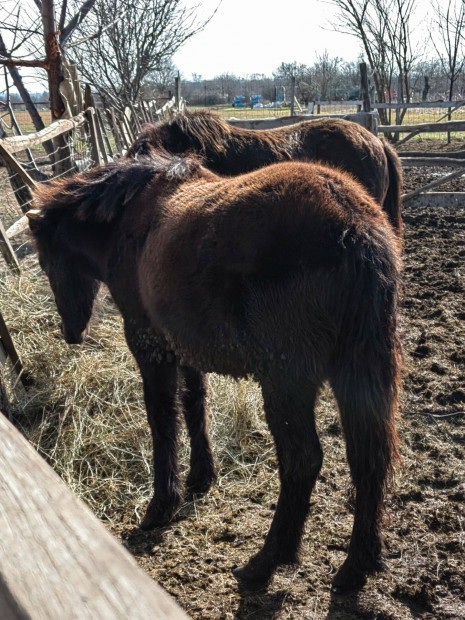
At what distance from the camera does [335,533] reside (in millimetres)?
2893

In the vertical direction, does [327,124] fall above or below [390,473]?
above

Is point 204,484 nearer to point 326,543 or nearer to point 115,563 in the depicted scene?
point 326,543

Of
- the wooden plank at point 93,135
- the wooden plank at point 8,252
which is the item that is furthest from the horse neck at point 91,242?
the wooden plank at point 93,135

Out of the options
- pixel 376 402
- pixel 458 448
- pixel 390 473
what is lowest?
pixel 458 448

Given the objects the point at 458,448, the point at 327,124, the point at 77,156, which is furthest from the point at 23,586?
the point at 77,156

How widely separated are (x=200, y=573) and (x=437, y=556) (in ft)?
3.70

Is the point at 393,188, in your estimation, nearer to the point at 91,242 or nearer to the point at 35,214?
the point at 91,242

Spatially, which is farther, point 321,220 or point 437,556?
point 437,556

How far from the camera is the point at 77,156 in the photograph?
23.3ft

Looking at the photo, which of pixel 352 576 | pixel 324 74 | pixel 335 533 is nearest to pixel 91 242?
pixel 335 533

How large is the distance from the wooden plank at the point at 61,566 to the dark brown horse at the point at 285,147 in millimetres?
3949

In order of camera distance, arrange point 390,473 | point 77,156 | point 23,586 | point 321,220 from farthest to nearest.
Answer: point 77,156 → point 390,473 → point 321,220 → point 23,586

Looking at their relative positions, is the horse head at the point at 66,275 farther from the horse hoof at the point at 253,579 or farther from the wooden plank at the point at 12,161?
the wooden plank at the point at 12,161

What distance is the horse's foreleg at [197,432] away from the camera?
339 centimetres
